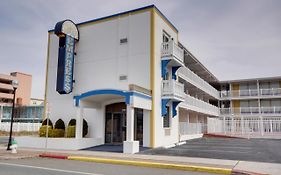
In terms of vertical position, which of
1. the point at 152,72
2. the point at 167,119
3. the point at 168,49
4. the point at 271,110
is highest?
the point at 168,49

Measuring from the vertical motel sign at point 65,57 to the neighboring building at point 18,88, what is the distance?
246 feet

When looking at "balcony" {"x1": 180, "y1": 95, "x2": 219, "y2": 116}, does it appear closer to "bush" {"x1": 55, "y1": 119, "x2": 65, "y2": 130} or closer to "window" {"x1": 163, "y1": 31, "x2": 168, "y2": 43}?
"window" {"x1": 163, "y1": 31, "x2": 168, "y2": 43}

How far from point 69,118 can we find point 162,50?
935 cm

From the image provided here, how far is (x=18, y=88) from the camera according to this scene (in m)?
97.4

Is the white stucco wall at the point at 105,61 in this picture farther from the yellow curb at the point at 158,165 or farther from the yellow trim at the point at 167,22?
the yellow curb at the point at 158,165

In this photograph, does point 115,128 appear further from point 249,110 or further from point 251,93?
point 251,93

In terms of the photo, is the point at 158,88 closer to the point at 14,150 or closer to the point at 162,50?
the point at 162,50

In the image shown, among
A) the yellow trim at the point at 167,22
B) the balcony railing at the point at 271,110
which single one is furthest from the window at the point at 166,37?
the balcony railing at the point at 271,110

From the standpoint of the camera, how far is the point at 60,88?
21.3 m

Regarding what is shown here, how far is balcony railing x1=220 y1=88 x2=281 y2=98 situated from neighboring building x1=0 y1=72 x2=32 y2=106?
6829 cm

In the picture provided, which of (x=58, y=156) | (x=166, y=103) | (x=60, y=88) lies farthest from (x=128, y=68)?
(x=58, y=156)

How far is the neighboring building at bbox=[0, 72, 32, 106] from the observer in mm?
90850

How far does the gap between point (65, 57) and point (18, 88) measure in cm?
8488

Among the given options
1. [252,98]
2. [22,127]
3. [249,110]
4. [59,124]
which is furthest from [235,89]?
[59,124]
